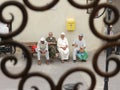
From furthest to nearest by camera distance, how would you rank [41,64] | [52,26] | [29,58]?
[52,26] < [41,64] < [29,58]

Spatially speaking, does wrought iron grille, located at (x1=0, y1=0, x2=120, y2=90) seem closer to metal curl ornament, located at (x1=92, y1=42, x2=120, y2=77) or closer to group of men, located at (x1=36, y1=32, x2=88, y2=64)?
metal curl ornament, located at (x1=92, y1=42, x2=120, y2=77)

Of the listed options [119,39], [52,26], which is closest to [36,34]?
[52,26]

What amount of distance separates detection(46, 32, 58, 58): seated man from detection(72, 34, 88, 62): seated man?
58 cm

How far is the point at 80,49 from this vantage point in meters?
11.6

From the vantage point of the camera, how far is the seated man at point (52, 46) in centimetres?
1156

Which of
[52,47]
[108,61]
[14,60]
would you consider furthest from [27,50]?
Answer: [52,47]

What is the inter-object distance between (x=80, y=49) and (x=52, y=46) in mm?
858

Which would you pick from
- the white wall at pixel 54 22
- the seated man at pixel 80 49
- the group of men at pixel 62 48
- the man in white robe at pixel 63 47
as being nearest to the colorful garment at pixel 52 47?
the group of men at pixel 62 48

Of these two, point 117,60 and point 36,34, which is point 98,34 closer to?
point 117,60

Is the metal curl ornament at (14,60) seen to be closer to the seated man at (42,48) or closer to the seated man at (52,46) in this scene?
the seated man at (42,48)

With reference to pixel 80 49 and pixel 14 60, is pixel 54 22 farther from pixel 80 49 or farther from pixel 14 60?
pixel 14 60

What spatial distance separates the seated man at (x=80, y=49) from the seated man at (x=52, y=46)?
58 cm

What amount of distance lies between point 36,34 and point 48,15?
73 centimetres

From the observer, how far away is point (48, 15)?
1191cm
